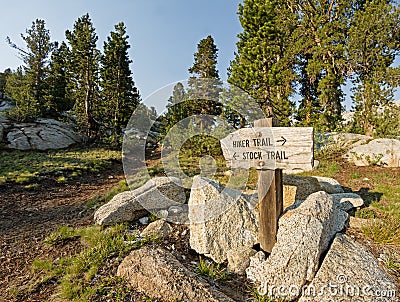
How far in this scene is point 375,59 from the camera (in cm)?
1300

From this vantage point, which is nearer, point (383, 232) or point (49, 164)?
point (383, 232)

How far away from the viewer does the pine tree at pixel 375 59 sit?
11.6 meters

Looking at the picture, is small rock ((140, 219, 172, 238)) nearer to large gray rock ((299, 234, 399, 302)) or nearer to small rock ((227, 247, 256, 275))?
small rock ((227, 247, 256, 275))

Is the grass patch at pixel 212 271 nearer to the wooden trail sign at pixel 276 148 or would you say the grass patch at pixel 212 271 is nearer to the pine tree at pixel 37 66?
the wooden trail sign at pixel 276 148

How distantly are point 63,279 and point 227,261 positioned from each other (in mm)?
1973

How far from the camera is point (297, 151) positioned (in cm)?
299

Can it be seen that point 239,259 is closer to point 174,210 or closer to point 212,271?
point 212,271

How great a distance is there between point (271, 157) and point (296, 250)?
3.53ft

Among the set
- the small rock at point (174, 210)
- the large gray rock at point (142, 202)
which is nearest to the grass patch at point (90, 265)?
the large gray rock at point (142, 202)

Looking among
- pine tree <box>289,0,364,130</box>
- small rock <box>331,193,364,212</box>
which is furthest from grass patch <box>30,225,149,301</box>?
pine tree <box>289,0,364,130</box>

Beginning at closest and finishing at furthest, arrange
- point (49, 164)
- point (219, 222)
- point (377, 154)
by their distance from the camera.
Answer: point (219, 222), point (377, 154), point (49, 164)

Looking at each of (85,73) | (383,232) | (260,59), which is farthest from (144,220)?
(85,73)

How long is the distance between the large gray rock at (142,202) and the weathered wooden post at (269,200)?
1.83 meters

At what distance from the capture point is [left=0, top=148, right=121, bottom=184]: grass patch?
9203 mm
